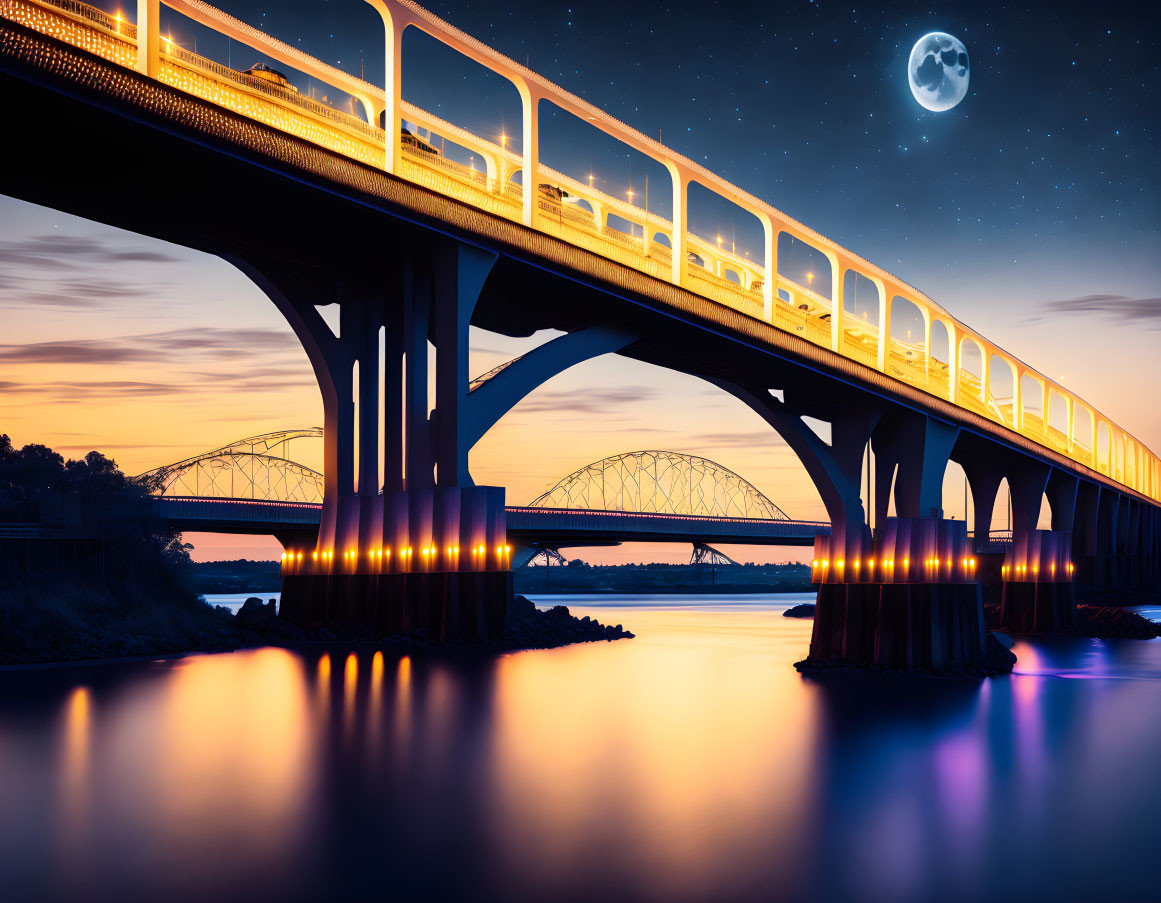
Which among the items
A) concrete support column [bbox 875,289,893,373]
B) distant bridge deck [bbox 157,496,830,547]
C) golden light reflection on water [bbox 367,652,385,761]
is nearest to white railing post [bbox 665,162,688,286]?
concrete support column [bbox 875,289,893,373]

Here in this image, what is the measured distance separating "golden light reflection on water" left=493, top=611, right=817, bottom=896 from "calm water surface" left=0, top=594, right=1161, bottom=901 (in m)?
0.07

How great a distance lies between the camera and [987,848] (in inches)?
538

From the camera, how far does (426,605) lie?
110 feet

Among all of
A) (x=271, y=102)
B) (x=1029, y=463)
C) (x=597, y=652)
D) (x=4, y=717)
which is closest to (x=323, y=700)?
(x=4, y=717)

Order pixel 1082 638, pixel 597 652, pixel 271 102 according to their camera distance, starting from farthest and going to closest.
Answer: pixel 1082 638, pixel 597 652, pixel 271 102

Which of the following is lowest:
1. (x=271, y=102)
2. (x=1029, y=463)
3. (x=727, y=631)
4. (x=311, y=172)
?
(x=727, y=631)

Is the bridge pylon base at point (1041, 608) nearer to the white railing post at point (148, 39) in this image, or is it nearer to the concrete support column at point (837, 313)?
the concrete support column at point (837, 313)

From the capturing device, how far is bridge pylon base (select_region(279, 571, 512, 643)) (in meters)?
33.2

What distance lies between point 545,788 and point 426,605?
1760 cm

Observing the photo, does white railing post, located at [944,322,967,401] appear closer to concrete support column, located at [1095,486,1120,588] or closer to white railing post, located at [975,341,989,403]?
white railing post, located at [975,341,989,403]

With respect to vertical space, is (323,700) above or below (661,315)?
below

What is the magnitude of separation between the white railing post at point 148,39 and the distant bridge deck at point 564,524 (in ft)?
117

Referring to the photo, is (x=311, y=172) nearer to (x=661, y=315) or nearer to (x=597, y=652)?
(x=661, y=315)

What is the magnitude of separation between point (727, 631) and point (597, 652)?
27481 millimetres
